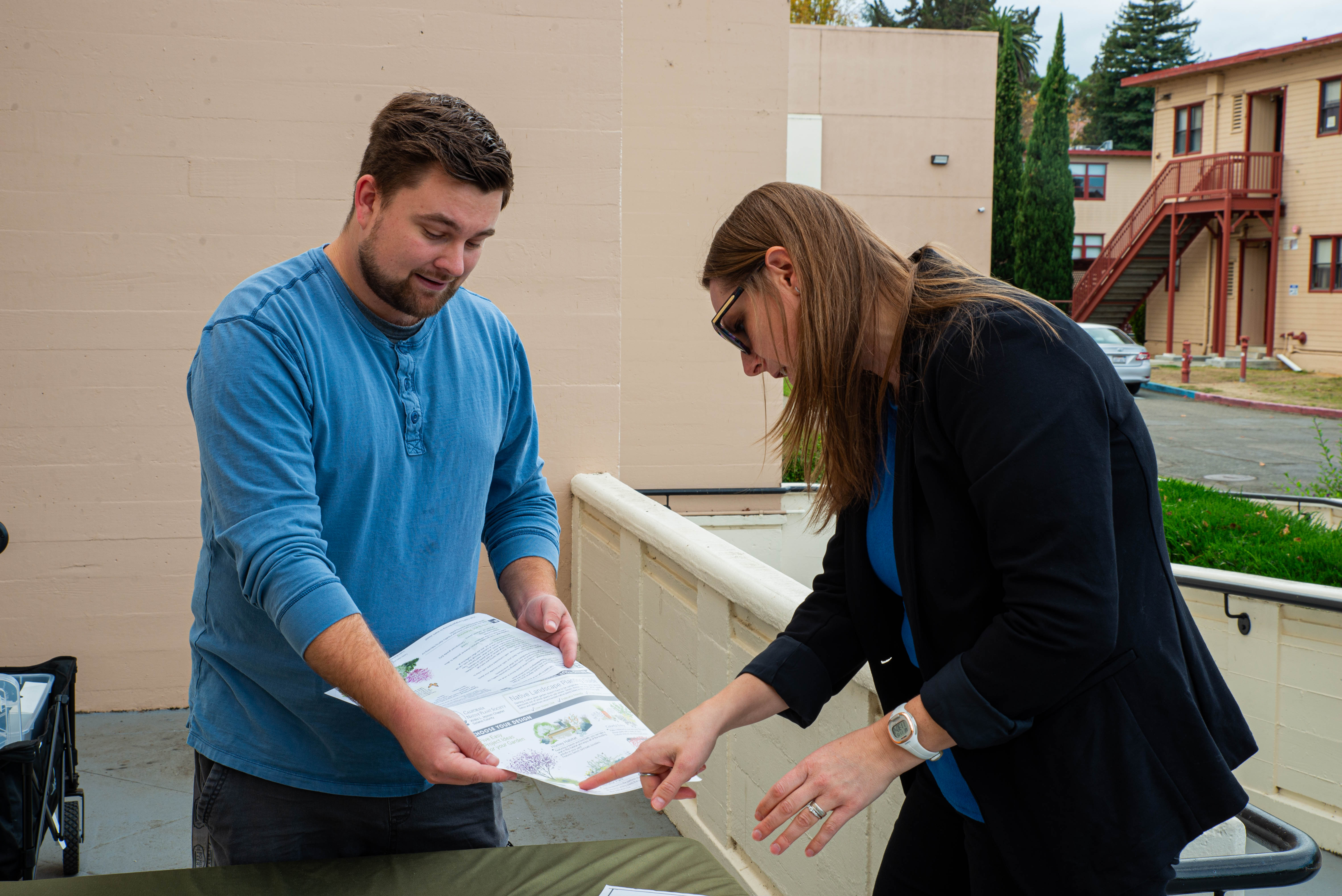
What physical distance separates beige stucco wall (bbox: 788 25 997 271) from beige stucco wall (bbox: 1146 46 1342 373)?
10688mm

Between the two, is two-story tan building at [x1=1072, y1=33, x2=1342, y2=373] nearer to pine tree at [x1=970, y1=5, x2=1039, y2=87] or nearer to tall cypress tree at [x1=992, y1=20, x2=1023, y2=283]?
tall cypress tree at [x1=992, y1=20, x2=1023, y2=283]

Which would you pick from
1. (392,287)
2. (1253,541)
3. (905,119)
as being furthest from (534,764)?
(905,119)

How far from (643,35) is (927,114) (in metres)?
11.8

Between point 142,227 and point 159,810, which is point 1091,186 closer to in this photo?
point 142,227

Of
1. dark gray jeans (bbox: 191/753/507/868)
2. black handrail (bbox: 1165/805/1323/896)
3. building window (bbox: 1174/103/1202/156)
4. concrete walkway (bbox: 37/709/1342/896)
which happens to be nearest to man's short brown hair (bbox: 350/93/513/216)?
dark gray jeans (bbox: 191/753/507/868)

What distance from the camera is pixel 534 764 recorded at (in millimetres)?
1512

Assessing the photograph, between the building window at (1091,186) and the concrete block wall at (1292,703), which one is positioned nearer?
the concrete block wall at (1292,703)

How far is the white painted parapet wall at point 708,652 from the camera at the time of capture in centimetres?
261

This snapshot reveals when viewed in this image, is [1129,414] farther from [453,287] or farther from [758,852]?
[758,852]

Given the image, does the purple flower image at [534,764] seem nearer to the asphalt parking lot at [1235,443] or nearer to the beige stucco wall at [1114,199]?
the asphalt parking lot at [1235,443]

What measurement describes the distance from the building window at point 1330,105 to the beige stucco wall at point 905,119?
10763 millimetres

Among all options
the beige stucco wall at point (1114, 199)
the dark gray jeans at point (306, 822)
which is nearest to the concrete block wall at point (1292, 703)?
the dark gray jeans at point (306, 822)

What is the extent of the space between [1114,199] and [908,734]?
3548 centimetres

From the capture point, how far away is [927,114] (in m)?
18.3
